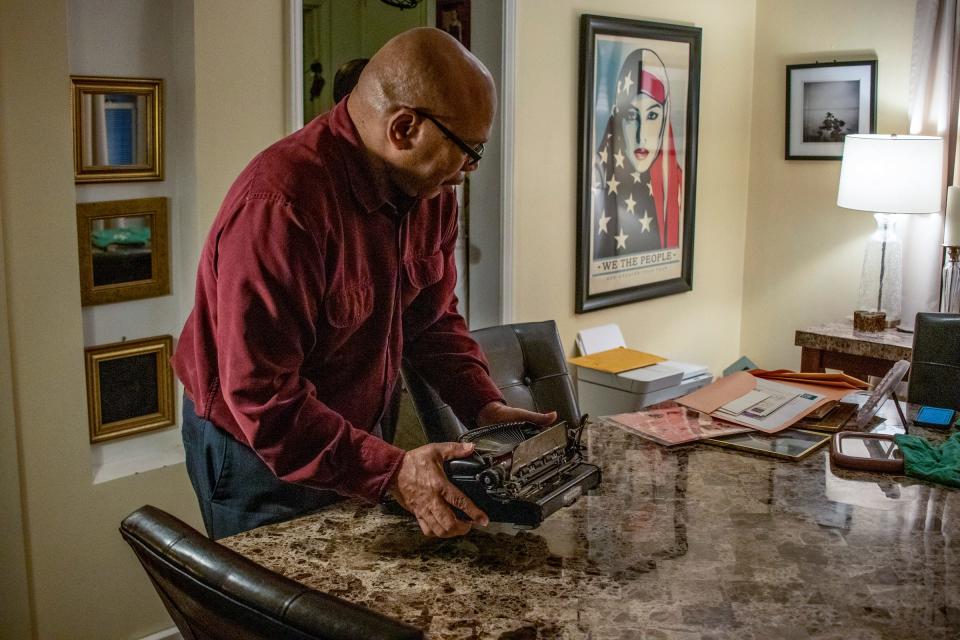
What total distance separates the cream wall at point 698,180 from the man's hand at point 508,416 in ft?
5.87

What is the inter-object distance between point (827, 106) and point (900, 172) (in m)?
0.69

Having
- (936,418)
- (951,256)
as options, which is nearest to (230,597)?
(936,418)

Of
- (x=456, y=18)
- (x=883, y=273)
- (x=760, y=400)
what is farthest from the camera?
(x=883, y=273)

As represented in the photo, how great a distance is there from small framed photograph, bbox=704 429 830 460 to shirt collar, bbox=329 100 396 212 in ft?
2.80

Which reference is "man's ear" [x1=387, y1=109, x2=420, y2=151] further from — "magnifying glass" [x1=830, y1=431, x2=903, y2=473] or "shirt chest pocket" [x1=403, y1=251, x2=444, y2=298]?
"magnifying glass" [x1=830, y1=431, x2=903, y2=473]

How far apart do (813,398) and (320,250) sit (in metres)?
1.24

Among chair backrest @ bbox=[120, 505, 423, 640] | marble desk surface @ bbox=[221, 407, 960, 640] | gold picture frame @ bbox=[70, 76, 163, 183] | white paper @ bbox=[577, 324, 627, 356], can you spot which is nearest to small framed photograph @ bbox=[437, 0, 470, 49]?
white paper @ bbox=[577, 324, 627, 356]

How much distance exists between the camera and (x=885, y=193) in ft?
12.8

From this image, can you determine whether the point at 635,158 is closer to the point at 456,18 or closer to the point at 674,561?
the point at 456,18

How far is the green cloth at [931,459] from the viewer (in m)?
1.81

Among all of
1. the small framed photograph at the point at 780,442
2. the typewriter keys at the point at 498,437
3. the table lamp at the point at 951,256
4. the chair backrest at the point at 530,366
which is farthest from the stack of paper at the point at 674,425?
the table lamp at the point at 951,256

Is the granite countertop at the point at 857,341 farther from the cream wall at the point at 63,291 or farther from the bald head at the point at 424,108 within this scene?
the bald head at the point at 424,108

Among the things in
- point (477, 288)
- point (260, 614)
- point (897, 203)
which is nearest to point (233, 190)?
point (260, 614)

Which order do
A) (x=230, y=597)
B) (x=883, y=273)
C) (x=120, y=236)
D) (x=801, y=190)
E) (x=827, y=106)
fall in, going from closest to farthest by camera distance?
(x=230, y=597) < (x=120, y=236) < (x=883, y=273) < (x=827, y=106) < (x=801, y=190)
